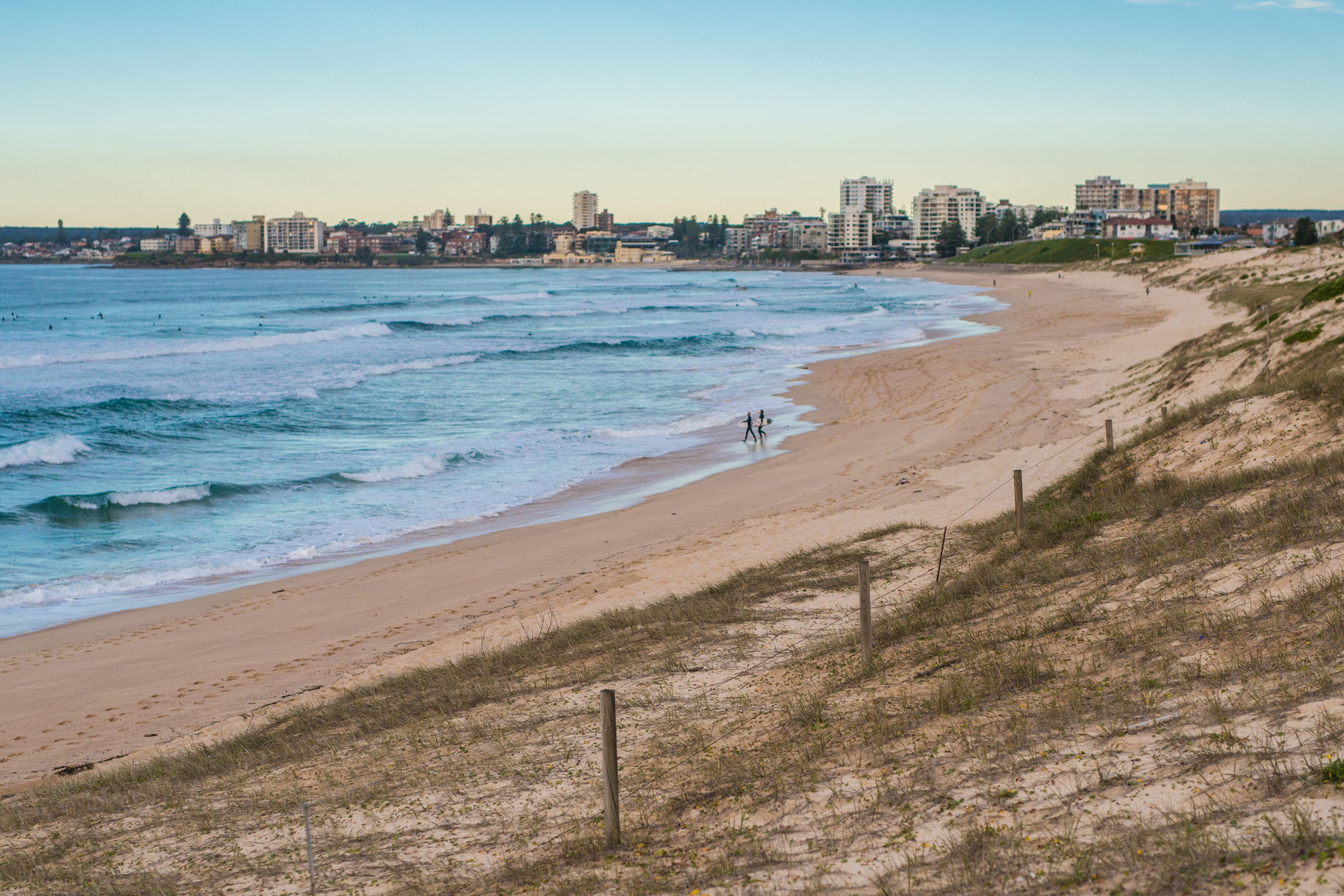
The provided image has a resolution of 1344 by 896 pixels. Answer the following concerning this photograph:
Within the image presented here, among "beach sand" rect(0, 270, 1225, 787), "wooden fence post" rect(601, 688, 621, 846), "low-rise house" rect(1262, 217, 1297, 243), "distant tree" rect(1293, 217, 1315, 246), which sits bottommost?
"beach sand" rect(0, 270, 1225, 787)

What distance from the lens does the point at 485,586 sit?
54.2 ft

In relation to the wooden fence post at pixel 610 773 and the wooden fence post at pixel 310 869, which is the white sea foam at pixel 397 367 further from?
the wooden fence post at pixel 610 773

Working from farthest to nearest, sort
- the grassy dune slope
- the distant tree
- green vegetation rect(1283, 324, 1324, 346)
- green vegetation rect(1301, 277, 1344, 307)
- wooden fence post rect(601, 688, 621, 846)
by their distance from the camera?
the distant tree, green vegetation rect(1301, 277, 1344, 307), green vegetation rect(1283, 324, 1324, 346), wooden fence post rect(601, 688, 621, 846), the grassy dune slope

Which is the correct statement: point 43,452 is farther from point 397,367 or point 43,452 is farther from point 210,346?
point 210,346

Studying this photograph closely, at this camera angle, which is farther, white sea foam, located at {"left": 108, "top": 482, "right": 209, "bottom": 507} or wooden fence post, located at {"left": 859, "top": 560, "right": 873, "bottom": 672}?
white sea foam, located at {"left": 108, "top": 482, "right": 209, "bottom": 507}

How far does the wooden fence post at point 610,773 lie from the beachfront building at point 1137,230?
635 feet

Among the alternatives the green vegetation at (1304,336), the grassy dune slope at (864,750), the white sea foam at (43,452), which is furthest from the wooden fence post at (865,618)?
the white sea foam at (43,452)

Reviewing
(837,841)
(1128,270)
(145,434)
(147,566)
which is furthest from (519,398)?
(1128,270)

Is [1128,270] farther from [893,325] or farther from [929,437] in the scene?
[929,437]

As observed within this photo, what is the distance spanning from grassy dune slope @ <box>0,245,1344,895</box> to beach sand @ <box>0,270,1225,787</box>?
1683 mm

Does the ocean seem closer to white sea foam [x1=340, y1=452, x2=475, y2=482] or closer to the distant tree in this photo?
white sea foam [x1=340, y1=452, x2=475, y2=482]

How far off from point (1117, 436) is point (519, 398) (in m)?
24.9

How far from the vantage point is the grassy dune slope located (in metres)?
5.50

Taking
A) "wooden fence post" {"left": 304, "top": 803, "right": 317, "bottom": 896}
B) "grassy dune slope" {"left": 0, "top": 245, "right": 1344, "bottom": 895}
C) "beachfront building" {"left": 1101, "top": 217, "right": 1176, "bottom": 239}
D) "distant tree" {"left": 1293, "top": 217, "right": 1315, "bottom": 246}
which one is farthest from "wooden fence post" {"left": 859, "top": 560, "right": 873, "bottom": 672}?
"beachfront building" {"left": 1101, "top": 217, "right": 1176, "bottom": 239}
